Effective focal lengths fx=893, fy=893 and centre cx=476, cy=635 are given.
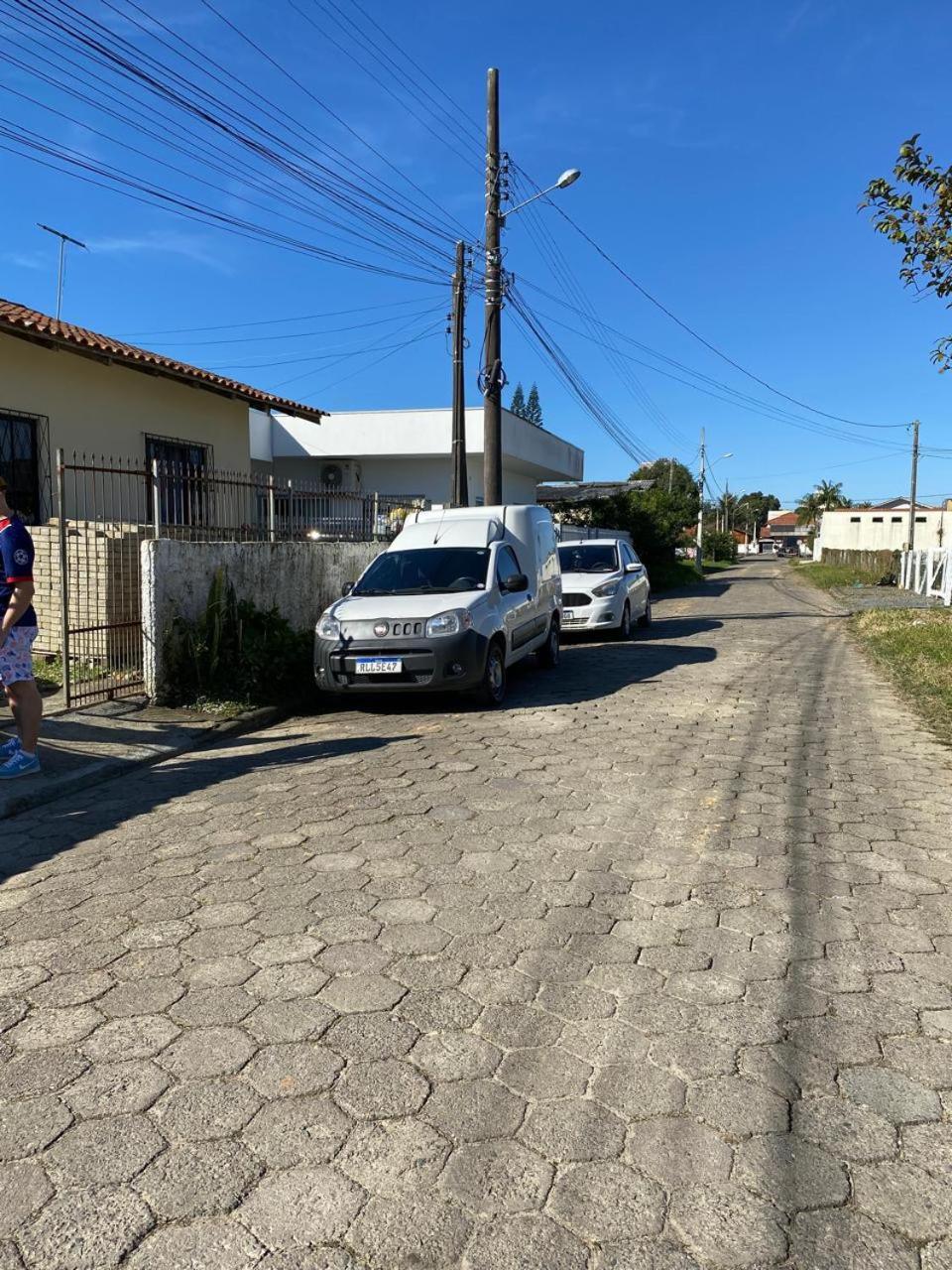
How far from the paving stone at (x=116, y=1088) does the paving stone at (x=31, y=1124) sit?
4 cm

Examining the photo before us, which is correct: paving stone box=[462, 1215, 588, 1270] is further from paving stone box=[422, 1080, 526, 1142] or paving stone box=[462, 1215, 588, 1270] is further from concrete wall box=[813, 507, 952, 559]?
concrete wall box=[813, 507, 952, 559]

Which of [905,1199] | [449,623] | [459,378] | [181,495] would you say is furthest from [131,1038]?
[459,378]

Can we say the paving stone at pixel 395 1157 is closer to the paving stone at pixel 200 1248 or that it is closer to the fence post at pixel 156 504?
the paving stone at pixel 200 1248

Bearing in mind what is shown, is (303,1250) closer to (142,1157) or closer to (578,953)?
(142,1157)

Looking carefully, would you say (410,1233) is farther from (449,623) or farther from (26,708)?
(449,623)

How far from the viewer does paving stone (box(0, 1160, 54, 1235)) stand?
A: 6.89ft

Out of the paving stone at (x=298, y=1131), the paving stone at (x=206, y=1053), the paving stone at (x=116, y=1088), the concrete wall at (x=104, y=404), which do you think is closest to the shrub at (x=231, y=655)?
the concrete wall at (x=104, y=404)

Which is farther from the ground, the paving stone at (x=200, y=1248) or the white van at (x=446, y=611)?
the white van at (x=446, y=611)

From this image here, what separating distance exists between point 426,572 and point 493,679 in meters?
1.57

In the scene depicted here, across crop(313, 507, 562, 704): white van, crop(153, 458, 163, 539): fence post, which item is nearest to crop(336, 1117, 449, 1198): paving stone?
crop(313, 507, 562, 704): white van

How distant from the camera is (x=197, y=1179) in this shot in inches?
87.8

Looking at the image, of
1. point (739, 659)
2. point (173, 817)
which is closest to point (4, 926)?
point (173, 817)

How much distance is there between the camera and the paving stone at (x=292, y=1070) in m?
2.60

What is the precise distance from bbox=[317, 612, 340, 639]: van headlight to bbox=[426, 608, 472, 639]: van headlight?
90 centimetres
